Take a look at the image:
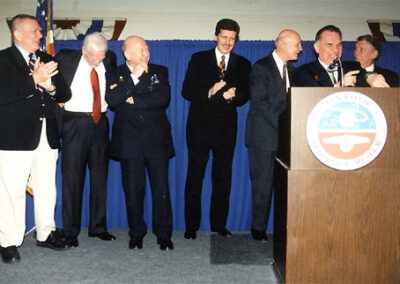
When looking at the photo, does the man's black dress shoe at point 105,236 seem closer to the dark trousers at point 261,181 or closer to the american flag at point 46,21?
the dark trousers at point 261,181

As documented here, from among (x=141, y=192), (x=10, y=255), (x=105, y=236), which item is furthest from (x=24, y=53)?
(x=105, y=236)

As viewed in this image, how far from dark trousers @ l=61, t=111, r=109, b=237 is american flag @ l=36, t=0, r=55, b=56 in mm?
904

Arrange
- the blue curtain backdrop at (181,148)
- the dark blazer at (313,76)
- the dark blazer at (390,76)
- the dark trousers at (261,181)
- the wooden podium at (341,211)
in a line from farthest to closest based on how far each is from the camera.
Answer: the blue curtain backdrop at (181,148) → the dark blazer at (390,76) → the dark trousers at (261,181) → the dark blazer at (313,76) → the wooden podium at (341,211)

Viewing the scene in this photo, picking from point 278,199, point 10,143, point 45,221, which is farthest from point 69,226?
point 278,199

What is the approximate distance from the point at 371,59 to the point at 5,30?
4462 mm

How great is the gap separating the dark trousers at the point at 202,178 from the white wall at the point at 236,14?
1.84 meters

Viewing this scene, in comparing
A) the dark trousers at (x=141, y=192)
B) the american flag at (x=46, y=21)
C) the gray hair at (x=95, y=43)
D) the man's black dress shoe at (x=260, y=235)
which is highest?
the american flag at (x=46, y=21)

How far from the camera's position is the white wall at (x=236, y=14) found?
4.51 meters

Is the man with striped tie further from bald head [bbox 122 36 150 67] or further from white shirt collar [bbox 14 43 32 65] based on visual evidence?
bald head [bbox 122 36 150 67]

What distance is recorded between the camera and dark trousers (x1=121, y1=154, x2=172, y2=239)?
305cm

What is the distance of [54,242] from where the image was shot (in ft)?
9.82

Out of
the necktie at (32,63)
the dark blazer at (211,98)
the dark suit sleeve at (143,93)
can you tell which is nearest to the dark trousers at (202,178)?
the dark blazer at (211,98)

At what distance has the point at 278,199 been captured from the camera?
219 centimetres

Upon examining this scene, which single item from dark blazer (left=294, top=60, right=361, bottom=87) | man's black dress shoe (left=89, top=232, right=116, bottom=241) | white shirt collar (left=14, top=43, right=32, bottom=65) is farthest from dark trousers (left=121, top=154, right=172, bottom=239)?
dark blazer (left=294, top=60, right=361, bottom=87)
